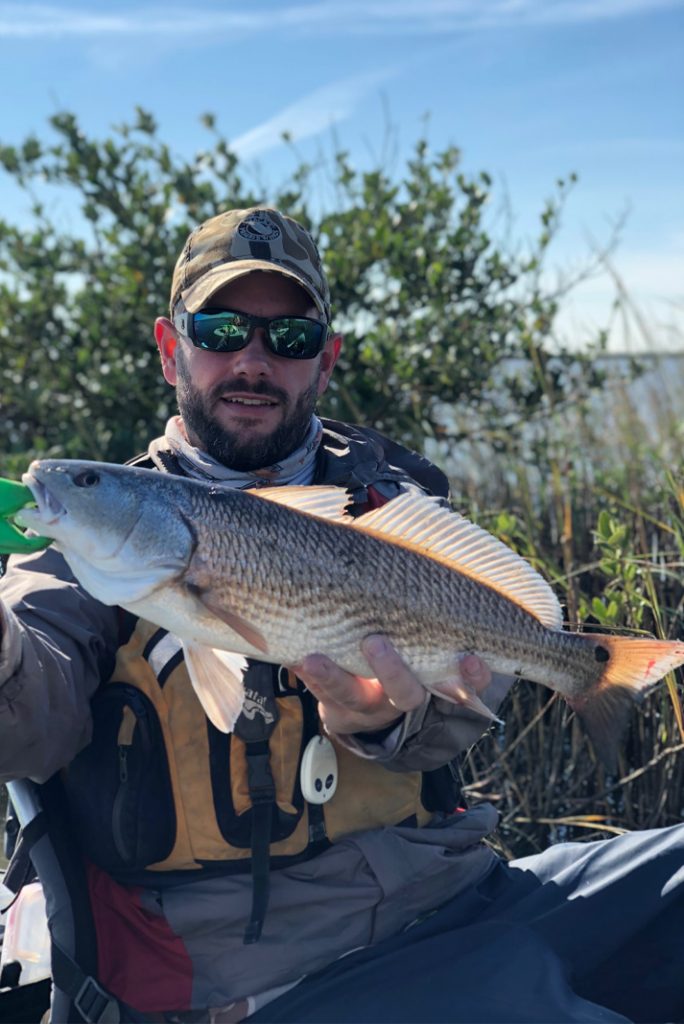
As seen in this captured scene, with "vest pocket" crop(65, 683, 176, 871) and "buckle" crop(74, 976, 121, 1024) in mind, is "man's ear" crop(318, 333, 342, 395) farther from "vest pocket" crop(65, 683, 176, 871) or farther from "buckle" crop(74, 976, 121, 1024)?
"buckle" crop(74, 976, 121, 1024)

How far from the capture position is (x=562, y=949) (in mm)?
2842

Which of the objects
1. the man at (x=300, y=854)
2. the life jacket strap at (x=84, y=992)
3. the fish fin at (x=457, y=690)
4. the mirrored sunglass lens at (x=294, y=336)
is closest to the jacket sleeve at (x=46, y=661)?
the man at (x=300, y=854)

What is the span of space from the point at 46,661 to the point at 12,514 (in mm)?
365

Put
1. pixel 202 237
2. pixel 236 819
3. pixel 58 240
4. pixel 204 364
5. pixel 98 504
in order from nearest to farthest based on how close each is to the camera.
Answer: pixel 98 504 → pixel 236 819 → pixel 204 364 → pixel 202 237 → pixel 58 240

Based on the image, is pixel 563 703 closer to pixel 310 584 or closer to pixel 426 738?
pixel 426 738

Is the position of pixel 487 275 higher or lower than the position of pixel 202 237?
higher

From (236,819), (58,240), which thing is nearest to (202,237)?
(236,819)

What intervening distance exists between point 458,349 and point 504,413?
0.52 m

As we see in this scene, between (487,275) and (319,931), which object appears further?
(487,275)

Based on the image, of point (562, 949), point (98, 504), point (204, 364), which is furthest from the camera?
point (204, 364)

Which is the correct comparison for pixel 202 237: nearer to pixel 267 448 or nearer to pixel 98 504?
pixel 267 448

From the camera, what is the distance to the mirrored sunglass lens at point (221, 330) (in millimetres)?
3078

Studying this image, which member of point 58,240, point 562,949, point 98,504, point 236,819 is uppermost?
point 58,240

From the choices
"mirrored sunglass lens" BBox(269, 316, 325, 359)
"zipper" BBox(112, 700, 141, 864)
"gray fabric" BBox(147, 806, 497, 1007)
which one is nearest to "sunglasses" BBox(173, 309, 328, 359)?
"mirrored sunglass lens" BBox(269, 316, 325, 359)
